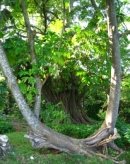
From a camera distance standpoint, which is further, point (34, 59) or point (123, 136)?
point (123, 136)

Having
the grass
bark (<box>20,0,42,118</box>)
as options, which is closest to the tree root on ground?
the grass

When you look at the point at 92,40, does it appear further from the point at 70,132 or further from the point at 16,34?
the point at 70,132

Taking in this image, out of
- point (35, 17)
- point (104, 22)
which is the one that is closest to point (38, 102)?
point (104, 22)

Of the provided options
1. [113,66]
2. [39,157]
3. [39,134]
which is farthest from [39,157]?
[113,66]

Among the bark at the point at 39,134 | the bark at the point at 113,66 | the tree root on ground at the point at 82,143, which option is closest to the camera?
the bark at the point at 39,134

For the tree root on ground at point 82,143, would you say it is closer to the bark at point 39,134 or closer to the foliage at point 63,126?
the bark at point 39,134

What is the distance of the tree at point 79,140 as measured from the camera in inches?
402

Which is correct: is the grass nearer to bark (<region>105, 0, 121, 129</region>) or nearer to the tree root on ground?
the tree root on ground

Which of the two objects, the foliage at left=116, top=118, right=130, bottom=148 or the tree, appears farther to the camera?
the foliage at left=116, top=118, right=130, bottom=148

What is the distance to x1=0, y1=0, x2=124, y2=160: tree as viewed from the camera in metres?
10.2

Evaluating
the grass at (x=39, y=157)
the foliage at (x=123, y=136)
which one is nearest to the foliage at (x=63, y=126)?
the foliage at (x=123, y=136)

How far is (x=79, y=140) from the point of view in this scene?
10.9 meters

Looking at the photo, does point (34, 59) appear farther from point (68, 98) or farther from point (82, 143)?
point (68, 98)

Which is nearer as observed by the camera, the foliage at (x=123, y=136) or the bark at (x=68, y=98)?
the foliage at (x=123, y=136)
